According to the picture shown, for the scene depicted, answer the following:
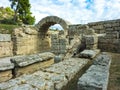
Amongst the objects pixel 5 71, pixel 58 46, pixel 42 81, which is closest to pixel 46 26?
pixel 58 46

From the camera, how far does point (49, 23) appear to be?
50.4 ft

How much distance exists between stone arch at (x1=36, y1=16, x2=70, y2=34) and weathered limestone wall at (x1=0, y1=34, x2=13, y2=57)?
3750 mm

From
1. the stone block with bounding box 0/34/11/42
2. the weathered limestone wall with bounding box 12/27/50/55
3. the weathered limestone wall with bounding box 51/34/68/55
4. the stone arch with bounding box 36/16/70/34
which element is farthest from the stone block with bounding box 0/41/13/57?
the weathered limestone wall with bounding box 51/34/68/55

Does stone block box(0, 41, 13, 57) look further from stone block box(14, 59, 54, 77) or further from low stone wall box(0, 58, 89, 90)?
low stone wall box(0, 58, 89, 90)

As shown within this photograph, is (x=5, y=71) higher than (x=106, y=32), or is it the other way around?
(x=106, y=32)

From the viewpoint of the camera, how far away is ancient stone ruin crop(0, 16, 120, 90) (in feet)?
8.16

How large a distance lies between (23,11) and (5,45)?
18.4 m

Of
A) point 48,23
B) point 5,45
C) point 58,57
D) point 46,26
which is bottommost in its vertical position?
point 58,57

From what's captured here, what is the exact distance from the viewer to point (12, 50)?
1306 cm

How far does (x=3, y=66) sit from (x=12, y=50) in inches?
380

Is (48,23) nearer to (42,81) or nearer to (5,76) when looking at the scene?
(5,76)

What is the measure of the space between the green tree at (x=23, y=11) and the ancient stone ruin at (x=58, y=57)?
13.8 meters

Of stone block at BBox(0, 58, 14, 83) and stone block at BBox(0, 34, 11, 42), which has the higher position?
stone block at BBox(0, 34, 11, 42)

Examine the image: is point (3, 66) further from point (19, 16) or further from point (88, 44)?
point (19, 16)
